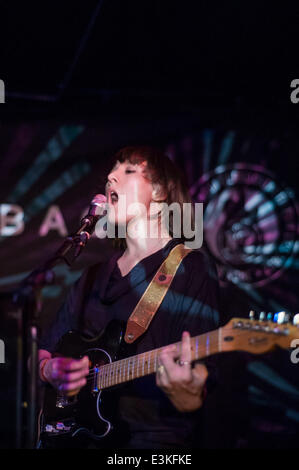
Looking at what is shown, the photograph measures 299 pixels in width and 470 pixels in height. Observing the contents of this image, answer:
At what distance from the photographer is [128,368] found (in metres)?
2.05

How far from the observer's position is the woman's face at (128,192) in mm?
2443

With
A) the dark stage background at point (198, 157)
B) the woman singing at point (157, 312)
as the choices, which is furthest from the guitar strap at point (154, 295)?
the dark stage background at point (198, 157)

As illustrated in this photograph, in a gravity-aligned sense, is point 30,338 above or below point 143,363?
above

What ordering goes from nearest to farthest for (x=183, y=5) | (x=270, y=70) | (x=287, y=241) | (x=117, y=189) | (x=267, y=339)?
1. (x=267, y=339)
2. (x=117, y=189)
3. (x=183, y=5)
4. (x=270, y=70)
5. (x=287, y=241)

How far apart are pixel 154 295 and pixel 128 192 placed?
1.93 feet

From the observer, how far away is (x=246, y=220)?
4609 millimetres

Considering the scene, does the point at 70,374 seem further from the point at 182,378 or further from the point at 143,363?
the point at 182,378

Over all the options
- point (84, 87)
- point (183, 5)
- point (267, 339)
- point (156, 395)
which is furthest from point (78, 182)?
point (267, 339)

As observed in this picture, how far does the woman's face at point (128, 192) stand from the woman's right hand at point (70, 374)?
2.55ft

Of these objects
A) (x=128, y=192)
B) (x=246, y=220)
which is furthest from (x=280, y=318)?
(x=246, y=220)

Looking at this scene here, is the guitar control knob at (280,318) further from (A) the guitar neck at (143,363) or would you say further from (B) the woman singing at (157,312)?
(B) the woman singing at (157,312)
